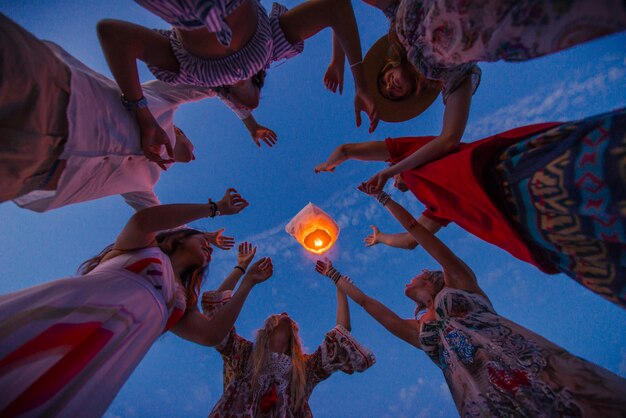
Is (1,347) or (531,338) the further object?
(531,338)

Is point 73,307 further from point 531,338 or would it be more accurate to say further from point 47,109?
point 531,338

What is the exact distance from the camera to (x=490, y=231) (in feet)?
4.13

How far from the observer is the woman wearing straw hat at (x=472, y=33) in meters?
0.67

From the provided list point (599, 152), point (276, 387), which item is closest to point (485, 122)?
point (599, 152)

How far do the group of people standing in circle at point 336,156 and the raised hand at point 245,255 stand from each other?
2.71 feet

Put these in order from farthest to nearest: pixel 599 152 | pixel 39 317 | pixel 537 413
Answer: pixel 537 413
pixel 39 317
pixel 599 152

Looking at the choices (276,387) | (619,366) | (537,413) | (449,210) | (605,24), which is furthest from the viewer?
(619,366)

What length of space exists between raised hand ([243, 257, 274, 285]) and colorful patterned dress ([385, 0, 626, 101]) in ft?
6.53

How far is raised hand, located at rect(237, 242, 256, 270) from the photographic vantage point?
111 inches

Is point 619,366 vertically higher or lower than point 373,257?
lower

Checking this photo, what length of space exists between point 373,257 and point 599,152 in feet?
15.6

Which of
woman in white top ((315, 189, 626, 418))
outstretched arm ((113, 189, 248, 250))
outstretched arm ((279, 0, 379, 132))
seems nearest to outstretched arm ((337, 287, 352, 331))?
woman in white top ((315, 189, 626, 418))

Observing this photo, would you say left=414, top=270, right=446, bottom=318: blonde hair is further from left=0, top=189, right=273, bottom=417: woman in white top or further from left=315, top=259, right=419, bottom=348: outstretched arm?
left=0, top=189, right=273, bottom=417: woman in white top

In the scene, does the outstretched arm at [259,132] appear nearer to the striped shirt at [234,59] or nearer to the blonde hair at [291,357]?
the striped shirt at [234,59]
